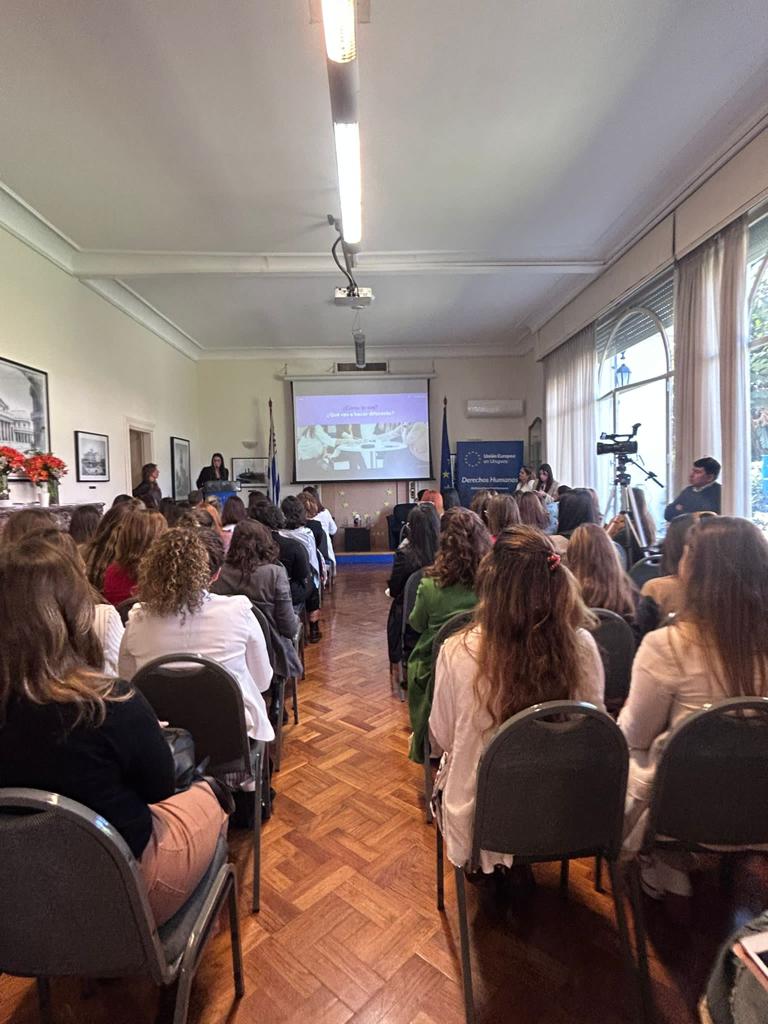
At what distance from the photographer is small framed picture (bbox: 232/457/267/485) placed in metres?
9.26

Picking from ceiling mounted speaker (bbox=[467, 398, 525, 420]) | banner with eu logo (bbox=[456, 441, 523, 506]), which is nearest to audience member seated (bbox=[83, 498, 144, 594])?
banner with eu logo (bbox=[456, 441, 523, 506])

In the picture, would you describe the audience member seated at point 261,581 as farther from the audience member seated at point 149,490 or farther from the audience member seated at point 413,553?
the audience member seated at point 149,490

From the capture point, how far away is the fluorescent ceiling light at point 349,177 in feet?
9.93

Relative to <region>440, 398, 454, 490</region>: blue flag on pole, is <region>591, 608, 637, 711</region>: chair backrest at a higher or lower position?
lower

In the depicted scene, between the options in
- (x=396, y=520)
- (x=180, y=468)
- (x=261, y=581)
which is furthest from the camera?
(x=396, y=520)

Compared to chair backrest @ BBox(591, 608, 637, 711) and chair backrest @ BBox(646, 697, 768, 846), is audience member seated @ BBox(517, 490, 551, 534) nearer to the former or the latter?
chair backrest @ BBox(591, 608, 637, 711)

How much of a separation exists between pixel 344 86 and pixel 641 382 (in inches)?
169

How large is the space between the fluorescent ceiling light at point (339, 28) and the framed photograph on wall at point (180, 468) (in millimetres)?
6506

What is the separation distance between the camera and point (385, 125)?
10.7ft

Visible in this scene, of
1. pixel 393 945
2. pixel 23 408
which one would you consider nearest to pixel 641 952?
pixel 393 945

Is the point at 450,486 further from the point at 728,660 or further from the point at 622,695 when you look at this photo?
the point at 728,660

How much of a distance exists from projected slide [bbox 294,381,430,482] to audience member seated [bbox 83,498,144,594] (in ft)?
22.2

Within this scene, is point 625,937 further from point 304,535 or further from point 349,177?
point 349,177

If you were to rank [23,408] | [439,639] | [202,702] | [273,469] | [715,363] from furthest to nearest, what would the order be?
[273,469] → [23,408] → [715,363] → [439,639] → [202,702]
